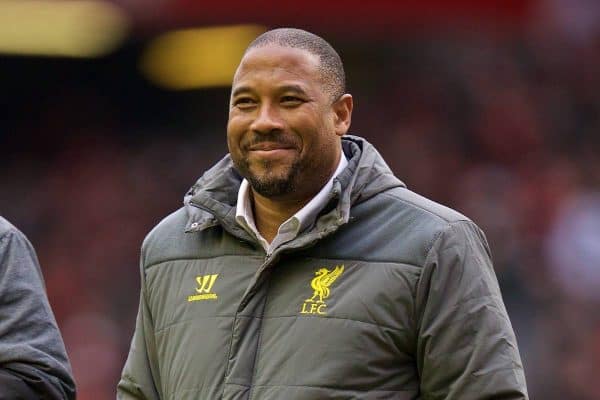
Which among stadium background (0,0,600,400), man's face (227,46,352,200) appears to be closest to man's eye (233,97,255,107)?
man's face (227,46,352,200)

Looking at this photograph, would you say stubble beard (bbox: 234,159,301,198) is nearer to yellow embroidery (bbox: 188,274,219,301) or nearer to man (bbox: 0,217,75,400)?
yellow embroidery (bbox: 188,274,219,301)

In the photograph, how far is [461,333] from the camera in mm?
3756

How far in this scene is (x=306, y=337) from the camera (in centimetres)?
383

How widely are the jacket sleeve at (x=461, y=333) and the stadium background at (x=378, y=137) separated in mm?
5974

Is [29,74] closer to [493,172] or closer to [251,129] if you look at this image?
[493,172]

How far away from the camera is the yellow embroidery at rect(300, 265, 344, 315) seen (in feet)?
12.7

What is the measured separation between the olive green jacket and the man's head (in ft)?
0.37

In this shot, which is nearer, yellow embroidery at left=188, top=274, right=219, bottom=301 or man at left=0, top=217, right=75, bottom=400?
yellow embroidery at left=188, top=274, right=219, bottom=301

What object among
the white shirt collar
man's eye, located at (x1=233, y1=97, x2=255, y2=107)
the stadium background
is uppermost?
man's eye, located at (x1=233, y1=97, x2=255, y2=107)

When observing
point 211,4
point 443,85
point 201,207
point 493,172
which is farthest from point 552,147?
point 201,207

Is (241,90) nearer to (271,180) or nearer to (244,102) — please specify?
(244,102)

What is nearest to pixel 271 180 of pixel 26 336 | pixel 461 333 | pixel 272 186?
pixel 272 186

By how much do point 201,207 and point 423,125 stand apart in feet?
26.2

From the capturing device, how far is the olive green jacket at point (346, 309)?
377 centimetres
